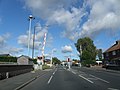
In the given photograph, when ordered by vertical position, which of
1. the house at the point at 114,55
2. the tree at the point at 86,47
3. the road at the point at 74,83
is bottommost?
the road at the point at 74,83

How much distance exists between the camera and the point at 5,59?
80750mm

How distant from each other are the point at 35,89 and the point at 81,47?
412ft

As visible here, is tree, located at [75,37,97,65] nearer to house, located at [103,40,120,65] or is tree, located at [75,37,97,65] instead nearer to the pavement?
house, located at [103,40,120,65]

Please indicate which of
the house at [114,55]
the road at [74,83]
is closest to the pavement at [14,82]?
the road at [74,83]

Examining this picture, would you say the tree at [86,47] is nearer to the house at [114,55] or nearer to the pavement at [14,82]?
the house at [114,55]

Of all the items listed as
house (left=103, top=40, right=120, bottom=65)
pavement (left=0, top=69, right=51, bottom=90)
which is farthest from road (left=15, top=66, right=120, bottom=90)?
house (left=103, top=40, right=120, bottom=65)

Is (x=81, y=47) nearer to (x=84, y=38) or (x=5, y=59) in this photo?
(x=84, y=38)

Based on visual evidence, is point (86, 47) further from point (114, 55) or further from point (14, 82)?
point (14, 82)

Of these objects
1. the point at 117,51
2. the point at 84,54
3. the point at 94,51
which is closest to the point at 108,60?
the point at 117,51

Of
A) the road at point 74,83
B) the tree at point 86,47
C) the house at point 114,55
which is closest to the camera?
the road at point 74,83

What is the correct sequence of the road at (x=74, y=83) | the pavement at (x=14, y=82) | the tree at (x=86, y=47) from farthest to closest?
1. the tree at (x=86, y=47)
2. the road at (x=74, y=83)
3. the pavement at (x=14, y=82)

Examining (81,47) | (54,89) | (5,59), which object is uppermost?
(81,47)

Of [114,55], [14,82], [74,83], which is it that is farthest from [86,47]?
[14,82]

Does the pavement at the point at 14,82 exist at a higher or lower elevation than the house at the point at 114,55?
lower
